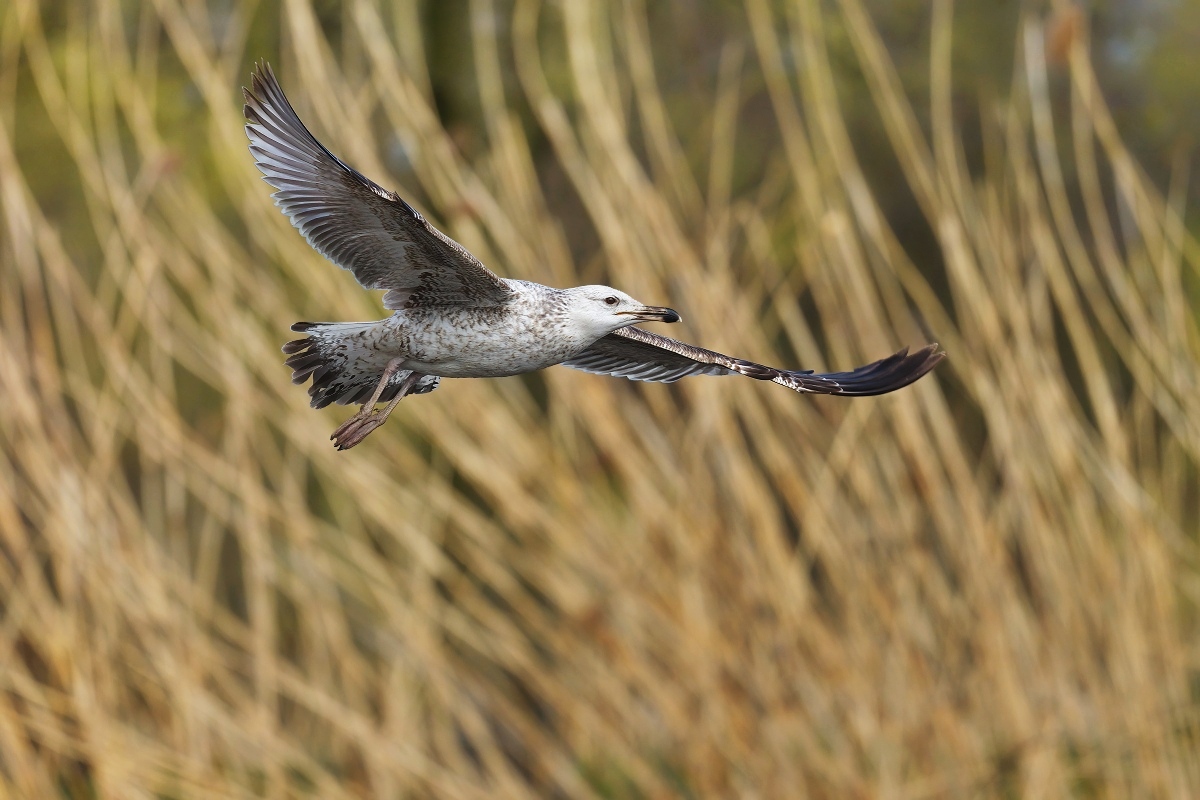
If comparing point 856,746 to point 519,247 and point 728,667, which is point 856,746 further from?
point 519,247

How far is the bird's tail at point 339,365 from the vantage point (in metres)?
1.40

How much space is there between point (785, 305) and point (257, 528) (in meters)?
1.33

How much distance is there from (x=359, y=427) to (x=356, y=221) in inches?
13.7

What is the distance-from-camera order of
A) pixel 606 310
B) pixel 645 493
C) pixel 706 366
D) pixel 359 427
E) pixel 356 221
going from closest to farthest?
pixel 359 427, pixel 606 310, pixel 356 221, pixel 706 366, pixel 645 493

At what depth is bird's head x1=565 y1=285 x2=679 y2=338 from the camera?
4.42ft

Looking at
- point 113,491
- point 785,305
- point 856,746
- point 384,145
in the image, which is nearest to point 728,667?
point 856,746

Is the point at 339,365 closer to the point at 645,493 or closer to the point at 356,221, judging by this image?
the point at 356,221

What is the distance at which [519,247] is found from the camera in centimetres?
285

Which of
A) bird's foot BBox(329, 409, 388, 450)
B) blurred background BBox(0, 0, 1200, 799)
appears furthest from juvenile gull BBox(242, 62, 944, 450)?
blurred background BBox(0, 0, 1200, 799)

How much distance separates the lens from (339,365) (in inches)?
57.8

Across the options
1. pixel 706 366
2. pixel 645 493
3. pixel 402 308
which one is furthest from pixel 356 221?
pixel 645 493

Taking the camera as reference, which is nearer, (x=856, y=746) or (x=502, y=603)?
(x=856, y=746)

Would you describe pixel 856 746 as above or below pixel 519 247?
below

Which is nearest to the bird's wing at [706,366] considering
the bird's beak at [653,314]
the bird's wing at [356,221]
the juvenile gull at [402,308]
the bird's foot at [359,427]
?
the juvenile gull at [402,308]
